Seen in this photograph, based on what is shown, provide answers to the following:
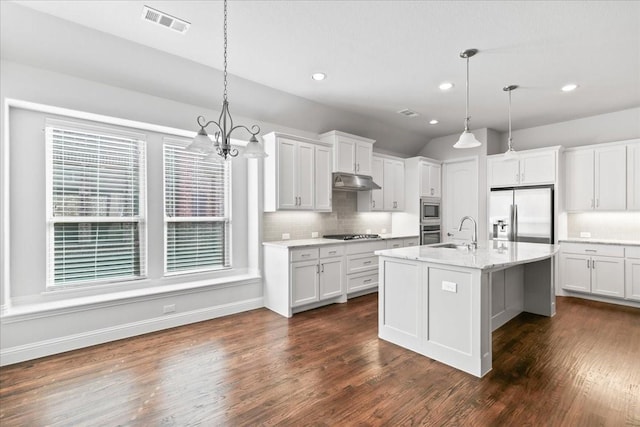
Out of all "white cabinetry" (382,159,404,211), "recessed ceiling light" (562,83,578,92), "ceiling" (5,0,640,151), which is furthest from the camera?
"white cabinetry" (382,159,404,211)

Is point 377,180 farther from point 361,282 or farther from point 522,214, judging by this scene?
point 522,214

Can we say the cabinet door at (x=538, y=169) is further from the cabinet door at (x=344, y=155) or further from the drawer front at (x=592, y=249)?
the cabinet door at (x=344, y=155)

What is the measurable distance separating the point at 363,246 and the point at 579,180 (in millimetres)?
3668

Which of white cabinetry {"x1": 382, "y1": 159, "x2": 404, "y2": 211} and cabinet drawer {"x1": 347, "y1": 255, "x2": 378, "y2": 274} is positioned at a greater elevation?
white cabinetry {"x1": 382, "y1": 159, "x2": 404, "y2": 211}

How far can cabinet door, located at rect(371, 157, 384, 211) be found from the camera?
5656mm

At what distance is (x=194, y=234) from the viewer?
4.23 metres

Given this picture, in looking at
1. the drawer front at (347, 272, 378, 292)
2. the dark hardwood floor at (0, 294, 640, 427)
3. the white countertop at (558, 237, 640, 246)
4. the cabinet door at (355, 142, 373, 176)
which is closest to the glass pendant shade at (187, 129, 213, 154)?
the dark hardwood floor at (0, 294, 640, 427)

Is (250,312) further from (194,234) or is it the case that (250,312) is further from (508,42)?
(508,42)

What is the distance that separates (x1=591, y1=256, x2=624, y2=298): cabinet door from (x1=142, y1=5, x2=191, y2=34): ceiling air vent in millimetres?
6130

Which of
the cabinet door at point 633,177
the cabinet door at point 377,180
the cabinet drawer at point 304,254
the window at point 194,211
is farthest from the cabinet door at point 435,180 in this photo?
the window at point 194,211

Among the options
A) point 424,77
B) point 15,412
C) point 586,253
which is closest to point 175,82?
point 424,77

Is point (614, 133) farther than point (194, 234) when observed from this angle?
Yes

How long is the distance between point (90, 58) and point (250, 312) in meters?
3.33

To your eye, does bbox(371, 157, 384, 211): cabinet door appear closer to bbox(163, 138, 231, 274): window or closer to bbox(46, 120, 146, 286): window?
bbox(163, 138, 231, 274): window
